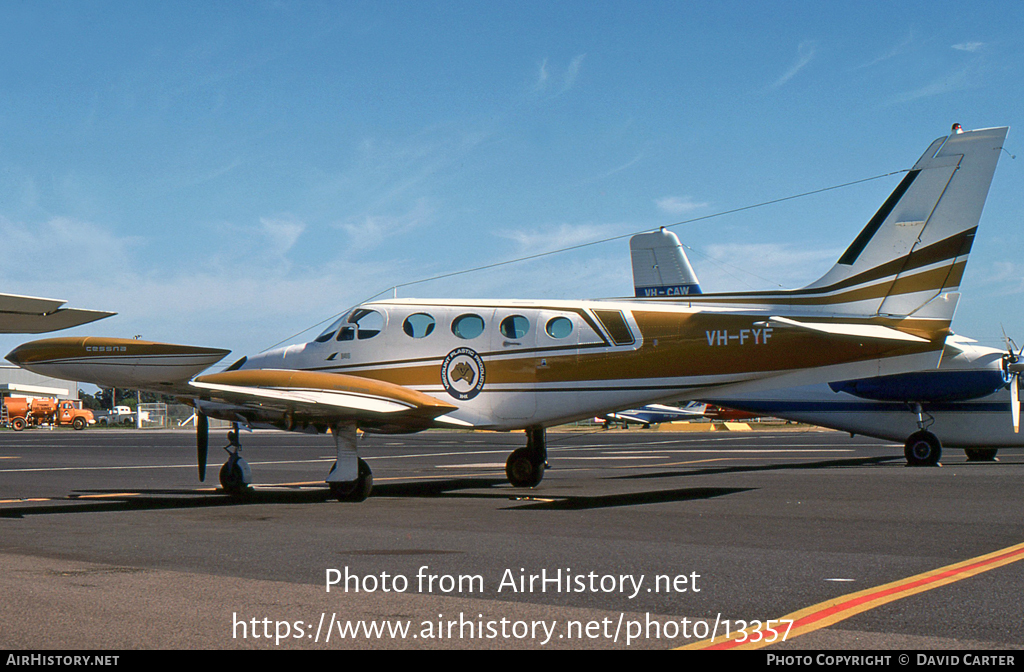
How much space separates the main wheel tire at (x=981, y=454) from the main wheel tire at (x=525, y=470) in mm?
15728

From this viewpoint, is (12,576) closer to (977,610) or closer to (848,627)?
(848,627)

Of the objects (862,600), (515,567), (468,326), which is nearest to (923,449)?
(468,326)

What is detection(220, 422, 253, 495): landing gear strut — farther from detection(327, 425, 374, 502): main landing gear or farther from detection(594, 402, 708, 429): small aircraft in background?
detection(594, 402, 708, 429): small aircraft in background

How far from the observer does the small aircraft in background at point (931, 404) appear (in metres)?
23.9

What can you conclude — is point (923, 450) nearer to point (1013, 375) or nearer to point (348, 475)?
point (1013, 375)

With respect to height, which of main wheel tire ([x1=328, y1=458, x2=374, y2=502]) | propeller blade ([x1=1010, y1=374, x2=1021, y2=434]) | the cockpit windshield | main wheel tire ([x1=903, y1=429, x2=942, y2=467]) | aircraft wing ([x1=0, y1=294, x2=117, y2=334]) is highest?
the cockpit windshield

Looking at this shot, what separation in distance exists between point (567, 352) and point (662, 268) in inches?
684

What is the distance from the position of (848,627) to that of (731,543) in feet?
12.5

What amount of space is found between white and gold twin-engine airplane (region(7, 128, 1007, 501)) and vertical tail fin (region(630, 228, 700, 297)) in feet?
46.7

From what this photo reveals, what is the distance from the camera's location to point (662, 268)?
105 feet

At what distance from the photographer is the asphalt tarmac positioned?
5.41 metres

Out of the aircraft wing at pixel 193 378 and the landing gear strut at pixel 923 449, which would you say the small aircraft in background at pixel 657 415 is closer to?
the landing gear strut at pixel 923 449

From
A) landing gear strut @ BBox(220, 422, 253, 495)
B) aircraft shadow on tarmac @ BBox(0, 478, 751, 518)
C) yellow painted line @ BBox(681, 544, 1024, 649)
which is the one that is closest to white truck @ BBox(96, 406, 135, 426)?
aircraft shadow on tarmac @ BBox(0, 478, 751, 518)
